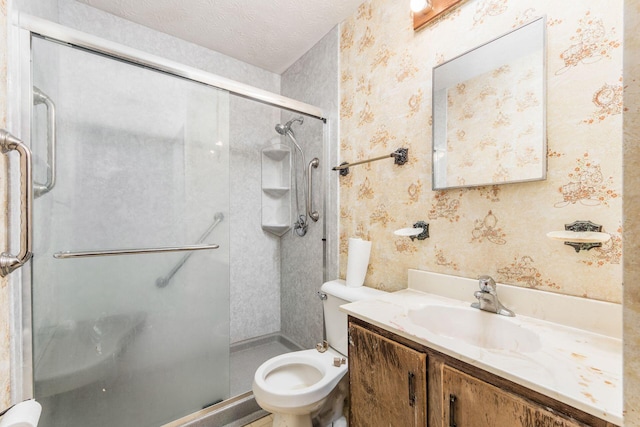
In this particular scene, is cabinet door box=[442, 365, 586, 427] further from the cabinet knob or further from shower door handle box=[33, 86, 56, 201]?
shower door handle box=[33, 86, 56, 201]

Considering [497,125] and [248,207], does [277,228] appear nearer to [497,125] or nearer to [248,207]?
[248,207]

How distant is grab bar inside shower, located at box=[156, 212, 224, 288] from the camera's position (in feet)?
4.43

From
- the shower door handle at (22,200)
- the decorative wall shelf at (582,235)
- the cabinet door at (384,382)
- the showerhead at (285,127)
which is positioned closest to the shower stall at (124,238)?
the shower door handle at (22,200)

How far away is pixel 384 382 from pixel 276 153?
5.99 feet

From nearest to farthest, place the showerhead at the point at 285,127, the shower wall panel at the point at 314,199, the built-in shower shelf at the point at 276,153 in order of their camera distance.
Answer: the shower wall panel at the point at 314,199 < the showerhead at the point at 285,127 < the built-in shower shelf at the point at 276,153

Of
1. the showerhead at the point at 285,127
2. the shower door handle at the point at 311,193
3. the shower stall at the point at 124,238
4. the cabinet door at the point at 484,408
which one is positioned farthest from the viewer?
the showerhead at the point at 285,127

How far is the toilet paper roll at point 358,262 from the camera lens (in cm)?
147

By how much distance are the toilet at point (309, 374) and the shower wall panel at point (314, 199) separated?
358 millimetres

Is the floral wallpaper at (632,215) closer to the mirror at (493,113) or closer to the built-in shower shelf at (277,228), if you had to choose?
the mirror at (493,113)

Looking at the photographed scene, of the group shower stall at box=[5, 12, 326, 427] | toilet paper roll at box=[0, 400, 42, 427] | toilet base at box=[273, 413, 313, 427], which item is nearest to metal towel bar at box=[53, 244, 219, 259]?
shower stall at box=[5, 12, 326, 427]

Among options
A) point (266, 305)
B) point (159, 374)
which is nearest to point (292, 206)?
point (266, 305)

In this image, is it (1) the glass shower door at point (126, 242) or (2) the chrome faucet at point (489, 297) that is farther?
(1) the glass shower door at point (126, 242)

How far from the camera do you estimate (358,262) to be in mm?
1466

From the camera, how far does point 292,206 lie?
221cm
